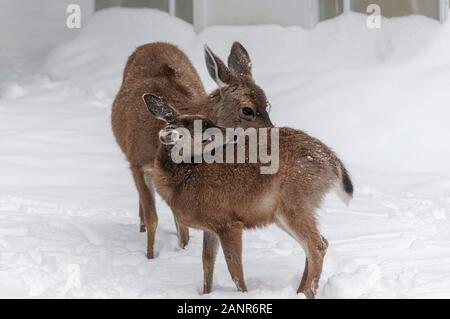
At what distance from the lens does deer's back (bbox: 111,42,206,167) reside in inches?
289

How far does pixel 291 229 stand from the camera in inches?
233

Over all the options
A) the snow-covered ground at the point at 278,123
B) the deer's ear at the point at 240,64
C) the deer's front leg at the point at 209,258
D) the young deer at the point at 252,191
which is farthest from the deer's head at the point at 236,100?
the snow-covered ground at the point at 278,123

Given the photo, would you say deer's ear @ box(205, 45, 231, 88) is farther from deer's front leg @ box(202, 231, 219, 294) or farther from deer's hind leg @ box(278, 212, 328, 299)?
deer's hind leg @ box(278, 212, 328, 299)

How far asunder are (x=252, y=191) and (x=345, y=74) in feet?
20.1

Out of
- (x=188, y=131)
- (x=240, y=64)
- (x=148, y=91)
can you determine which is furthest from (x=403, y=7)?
(x=188, y=131)

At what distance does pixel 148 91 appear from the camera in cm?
760

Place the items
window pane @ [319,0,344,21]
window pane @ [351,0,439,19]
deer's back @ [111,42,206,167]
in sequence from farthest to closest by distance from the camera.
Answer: window pane @ [319,0,344,21] → window pane @ [351,0,439,19] → deer's back @ [111,42,206,167]

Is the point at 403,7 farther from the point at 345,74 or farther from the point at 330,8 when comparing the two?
the point at 330,8

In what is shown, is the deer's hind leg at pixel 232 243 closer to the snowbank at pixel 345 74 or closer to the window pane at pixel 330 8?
the snowbank at pixel 345 74

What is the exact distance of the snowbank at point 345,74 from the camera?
34.1ft

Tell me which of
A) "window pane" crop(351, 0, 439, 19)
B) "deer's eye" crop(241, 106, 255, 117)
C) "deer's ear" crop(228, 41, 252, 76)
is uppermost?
"deer's ear" crop(228, 41, 252, 76)

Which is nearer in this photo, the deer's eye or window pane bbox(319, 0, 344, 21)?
the deer's eye

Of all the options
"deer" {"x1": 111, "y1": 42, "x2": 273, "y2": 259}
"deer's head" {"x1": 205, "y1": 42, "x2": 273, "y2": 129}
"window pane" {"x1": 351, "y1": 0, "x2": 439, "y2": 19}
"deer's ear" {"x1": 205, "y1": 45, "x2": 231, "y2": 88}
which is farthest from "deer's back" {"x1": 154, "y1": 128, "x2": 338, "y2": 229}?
"window pane" {"x1": 351, "y1": 0, "x2": 439, "y2": 19}
